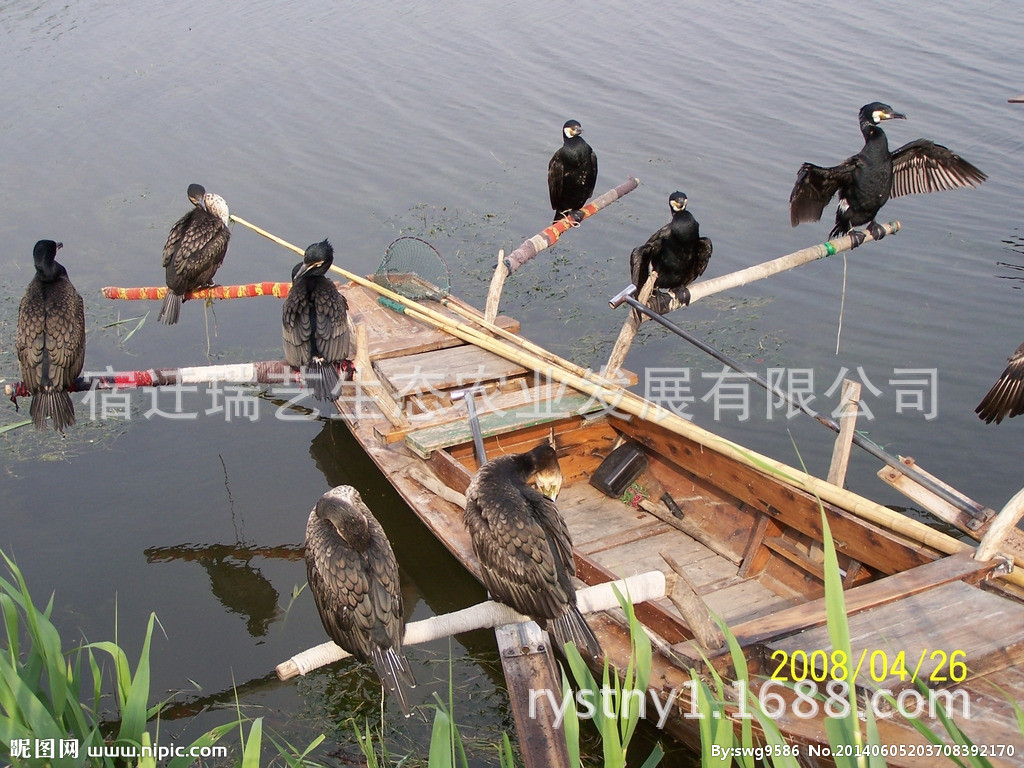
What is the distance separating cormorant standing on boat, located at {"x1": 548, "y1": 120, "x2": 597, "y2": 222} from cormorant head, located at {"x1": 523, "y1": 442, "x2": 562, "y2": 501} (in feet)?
9.92

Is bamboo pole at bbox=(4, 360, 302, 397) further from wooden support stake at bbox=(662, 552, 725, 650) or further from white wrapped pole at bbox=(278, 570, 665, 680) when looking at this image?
wooden support stake at bbox=(662, 552, 725, 650)

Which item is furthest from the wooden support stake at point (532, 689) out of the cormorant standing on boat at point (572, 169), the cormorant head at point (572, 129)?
the cormorant head at point (572, 129)

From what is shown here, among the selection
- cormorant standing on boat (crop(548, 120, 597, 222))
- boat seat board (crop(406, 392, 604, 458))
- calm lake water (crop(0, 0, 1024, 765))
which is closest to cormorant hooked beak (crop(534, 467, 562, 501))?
boat seat board (crop(406, 392, 604, 458))

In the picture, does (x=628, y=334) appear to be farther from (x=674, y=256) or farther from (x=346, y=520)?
(x=346, y=520)

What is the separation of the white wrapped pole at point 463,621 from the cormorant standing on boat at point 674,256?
2.47 meters

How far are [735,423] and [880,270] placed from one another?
2911mm

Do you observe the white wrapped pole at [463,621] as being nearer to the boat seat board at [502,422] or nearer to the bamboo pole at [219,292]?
the boat seat board at [502,422]

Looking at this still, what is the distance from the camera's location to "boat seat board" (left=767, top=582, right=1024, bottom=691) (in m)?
3.42

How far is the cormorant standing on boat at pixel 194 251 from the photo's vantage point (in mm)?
6195

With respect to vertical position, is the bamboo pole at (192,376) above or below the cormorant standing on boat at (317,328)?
below

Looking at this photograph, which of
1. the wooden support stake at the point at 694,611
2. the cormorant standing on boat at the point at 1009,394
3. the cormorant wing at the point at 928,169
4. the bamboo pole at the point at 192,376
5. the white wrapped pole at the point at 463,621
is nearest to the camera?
the wooden support stake at the point at 694,611

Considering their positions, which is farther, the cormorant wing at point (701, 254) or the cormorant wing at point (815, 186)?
the cormorant wing at point (815, 186)

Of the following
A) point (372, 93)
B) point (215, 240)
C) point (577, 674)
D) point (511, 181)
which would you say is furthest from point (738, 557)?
point (372, 93)

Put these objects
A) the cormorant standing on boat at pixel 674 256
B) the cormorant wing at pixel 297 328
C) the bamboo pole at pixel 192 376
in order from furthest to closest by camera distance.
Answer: the cormorant standing on boat at pixel 674 256, the cormorant wing at pixel 297 328, the bamboo pole at pixel 192 376
